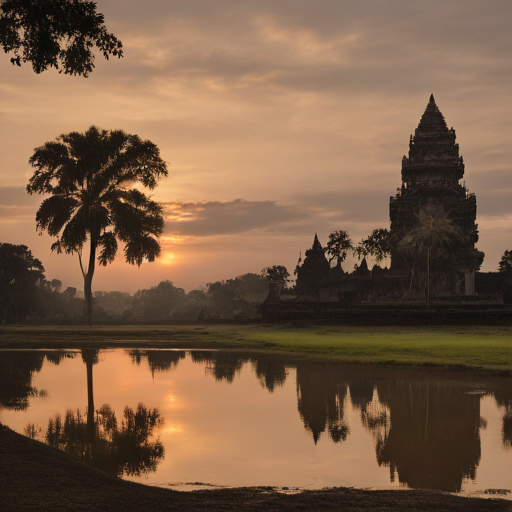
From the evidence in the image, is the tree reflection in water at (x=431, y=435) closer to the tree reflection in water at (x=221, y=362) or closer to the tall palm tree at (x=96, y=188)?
the tree reflection in water at (x=221, y=362)

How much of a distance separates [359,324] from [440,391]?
28020 mm

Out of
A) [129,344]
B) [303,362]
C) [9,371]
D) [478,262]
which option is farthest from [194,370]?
[478,262]

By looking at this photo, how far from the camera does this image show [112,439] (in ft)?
37.0

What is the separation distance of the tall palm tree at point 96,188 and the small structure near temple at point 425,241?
26.1 metres

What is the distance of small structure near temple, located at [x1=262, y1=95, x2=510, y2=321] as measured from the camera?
230 ft

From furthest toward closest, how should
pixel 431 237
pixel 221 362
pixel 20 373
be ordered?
pixel 431 237, pixel 221 362, pixel 20 373

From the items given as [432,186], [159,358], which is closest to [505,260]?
[432,186]

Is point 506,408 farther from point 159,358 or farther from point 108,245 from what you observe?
point 108,245

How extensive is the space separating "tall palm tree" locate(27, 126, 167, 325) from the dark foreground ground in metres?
41.9

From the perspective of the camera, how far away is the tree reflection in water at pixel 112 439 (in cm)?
970

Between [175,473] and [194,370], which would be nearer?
[175,473]

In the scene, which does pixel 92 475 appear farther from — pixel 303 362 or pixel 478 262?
pixel 478 262

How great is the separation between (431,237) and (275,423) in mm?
50770

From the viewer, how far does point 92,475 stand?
26.9ft
